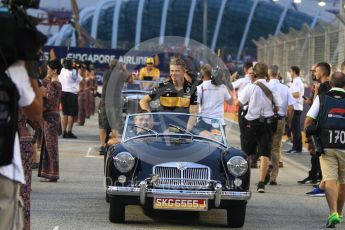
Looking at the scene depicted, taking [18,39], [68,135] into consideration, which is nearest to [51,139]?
[18,39]

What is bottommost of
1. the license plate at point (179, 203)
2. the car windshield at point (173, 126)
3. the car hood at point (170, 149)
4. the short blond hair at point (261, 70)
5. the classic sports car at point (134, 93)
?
the classic sports car at point (134, 93)

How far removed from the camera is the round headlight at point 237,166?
30.6 ft

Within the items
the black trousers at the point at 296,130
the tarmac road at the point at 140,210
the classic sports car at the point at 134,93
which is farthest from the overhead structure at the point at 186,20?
the tarmac road at the point at 140,210

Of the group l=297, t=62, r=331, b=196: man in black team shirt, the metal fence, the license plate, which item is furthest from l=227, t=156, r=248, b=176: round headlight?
the metal fence

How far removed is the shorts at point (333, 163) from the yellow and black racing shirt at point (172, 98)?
7.97ft

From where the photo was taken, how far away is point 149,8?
343 feet

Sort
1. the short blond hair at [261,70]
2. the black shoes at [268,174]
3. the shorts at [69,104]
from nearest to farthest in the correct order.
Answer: the short blond hair at [261,70], the black shoes at [268,174], the shorts at [69,104]

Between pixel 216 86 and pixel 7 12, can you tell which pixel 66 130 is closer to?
pixel 216 86

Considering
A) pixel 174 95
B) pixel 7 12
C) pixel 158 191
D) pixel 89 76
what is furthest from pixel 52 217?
pixel 89 76

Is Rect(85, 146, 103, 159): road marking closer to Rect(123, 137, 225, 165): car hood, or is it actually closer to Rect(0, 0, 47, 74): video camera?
Rect(123, 137, 225, 165): car hood

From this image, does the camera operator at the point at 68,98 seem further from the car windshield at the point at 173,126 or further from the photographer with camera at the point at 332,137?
the photographer with camera at the point at 332,137

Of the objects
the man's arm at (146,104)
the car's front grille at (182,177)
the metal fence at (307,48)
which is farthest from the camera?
the metal fence at (307,48)

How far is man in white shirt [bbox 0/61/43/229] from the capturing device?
4660 millimetres

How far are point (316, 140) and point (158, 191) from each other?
1.92 metres
